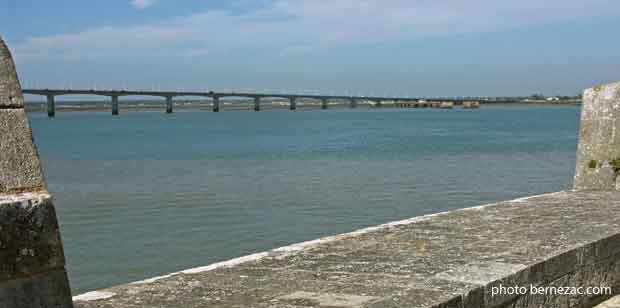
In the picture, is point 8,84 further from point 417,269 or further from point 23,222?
point 417,269

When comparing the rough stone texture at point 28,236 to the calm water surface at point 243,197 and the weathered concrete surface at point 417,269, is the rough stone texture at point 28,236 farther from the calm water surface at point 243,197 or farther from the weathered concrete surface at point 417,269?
the calm water surface at point 243,197

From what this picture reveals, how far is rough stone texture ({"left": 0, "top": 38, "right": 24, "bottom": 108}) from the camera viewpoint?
265 centimetres

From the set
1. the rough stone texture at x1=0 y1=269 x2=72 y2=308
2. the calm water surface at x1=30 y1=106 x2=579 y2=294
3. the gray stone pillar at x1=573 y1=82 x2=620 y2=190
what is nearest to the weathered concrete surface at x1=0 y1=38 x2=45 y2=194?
the rough stone texture at x1=0 y1=269 x2=72 y2=308

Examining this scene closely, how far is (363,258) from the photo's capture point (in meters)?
4.79

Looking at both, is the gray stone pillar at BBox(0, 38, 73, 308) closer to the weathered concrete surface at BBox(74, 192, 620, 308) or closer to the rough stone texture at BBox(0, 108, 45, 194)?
the rough stone texture at BBox(0, 108, 45, 194)

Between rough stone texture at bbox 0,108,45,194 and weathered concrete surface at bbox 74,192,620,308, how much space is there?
49.5 inches

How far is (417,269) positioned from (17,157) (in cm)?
250

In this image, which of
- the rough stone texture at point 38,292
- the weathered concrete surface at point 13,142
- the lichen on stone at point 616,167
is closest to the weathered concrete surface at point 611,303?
the lichen on stone at point 616,167

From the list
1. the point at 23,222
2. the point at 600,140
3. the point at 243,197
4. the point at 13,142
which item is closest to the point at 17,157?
the point at 13,142

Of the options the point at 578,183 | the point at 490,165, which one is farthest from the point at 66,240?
the point at 490,165

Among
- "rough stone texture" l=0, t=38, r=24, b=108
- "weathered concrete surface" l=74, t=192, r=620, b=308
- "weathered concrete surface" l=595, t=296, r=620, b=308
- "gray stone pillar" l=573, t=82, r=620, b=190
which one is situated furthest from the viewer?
"gray stone pillar" l=573, t=82, r=620, b=190

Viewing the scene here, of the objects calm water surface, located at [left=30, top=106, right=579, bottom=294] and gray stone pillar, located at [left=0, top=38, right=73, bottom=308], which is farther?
calm water surface, located at [left=30, top=106, right=579, bottom=294]

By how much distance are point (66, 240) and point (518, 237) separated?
36.0ft

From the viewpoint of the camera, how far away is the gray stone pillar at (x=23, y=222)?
253 cm
